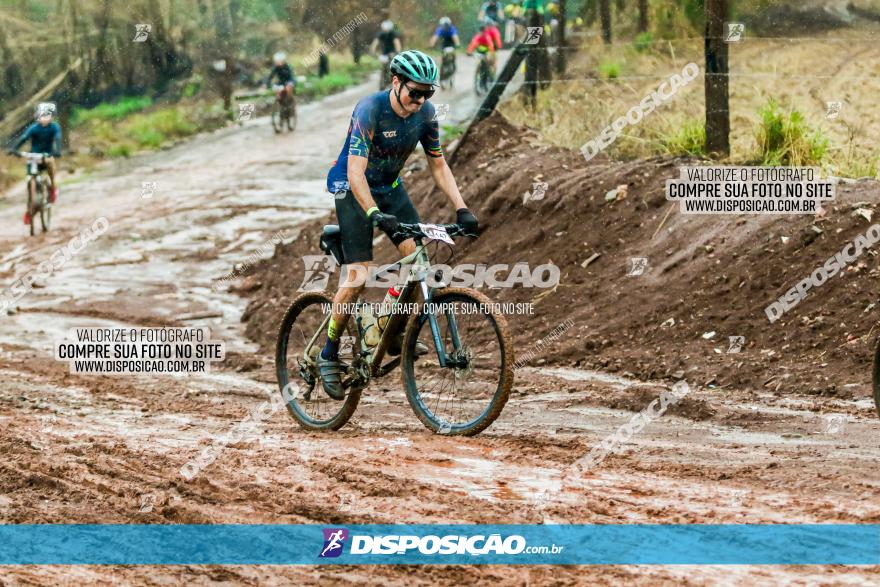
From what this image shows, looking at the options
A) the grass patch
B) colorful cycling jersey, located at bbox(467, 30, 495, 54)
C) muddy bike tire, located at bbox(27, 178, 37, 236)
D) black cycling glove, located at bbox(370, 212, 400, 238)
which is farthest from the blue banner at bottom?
the grass patch

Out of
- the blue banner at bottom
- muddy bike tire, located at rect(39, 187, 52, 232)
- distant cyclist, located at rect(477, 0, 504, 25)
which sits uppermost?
distant cyclist, located at rect(477, 0, 504, 25)

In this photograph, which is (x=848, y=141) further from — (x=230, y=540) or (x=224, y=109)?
(x=224, y=109)

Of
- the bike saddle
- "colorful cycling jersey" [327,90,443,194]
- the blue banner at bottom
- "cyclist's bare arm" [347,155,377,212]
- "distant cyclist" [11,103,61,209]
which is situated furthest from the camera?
"distant cyclist" [11,103,61,209]

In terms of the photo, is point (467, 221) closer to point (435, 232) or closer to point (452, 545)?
point (435, 232)

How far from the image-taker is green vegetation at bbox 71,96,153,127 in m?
37.6

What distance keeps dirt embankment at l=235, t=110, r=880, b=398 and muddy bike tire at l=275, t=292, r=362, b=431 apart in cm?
256

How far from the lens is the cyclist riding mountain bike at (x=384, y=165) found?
293 inches

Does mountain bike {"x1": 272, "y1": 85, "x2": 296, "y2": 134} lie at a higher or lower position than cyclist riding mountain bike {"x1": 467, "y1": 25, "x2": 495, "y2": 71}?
lower

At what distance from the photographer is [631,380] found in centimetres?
956

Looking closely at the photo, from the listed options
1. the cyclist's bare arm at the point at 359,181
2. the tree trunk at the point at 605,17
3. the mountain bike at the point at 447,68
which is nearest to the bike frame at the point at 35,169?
the tree trunk at the point at 605,17

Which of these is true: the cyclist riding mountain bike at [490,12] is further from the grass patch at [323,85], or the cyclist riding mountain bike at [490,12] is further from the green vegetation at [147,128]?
the green vegetation at [147,128]

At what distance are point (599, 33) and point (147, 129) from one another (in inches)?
840

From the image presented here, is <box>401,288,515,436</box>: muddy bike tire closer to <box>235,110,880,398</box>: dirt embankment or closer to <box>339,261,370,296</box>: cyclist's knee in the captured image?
<box>339,261,370,296</box>: cyclist's knee

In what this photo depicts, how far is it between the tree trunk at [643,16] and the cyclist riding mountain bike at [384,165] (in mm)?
8100
